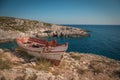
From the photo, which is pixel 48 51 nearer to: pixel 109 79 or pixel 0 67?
pixel 0 67

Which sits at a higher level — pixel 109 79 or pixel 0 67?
pixel 0 67

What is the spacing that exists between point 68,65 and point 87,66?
2510 millimetres

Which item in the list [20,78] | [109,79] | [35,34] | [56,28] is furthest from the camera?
[56,28]

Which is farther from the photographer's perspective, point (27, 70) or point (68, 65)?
point (68, 65)

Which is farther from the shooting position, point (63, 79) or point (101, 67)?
point (101, 67)

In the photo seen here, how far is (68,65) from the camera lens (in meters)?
15.4

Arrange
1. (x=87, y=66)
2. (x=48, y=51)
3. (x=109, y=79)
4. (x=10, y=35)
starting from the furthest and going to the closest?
(x=10, y=35) → (x=87, y=66) → (x=48, y=51) → (x=109, y=79)

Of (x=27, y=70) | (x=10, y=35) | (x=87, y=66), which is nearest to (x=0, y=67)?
(x=27, y=70)

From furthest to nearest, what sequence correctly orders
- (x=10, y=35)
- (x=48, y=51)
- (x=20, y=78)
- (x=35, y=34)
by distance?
(x=35, y=34) → (x=10, y=35) → (x=48, y=51) → (x=20, y=78)

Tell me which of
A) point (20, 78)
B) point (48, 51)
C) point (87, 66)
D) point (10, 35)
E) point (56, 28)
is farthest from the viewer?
point (56, 28)

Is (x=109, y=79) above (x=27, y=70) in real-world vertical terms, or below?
below

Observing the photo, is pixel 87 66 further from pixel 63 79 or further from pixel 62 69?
pixel 63 79

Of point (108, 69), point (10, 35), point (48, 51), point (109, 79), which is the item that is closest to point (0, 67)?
point (48, 51)

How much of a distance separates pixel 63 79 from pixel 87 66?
16.9 feet
